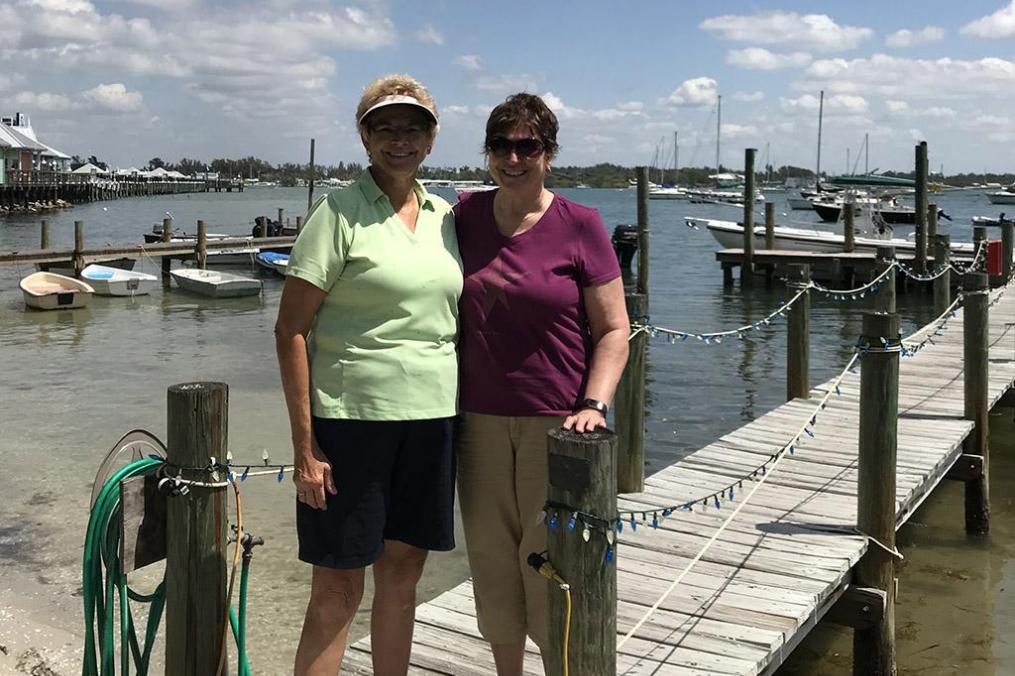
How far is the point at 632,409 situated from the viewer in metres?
6.15

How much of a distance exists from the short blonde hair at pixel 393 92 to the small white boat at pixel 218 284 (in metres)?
22.7

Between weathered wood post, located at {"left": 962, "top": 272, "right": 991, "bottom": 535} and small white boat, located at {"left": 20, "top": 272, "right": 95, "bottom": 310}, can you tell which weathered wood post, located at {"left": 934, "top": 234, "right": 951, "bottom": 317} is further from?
small white boat, located at {"left": 20, "top": 272, "right": 95, "bottom": 310}

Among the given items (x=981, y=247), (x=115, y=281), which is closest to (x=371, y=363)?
(x=981, y=247)

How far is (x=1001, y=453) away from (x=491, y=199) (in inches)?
348

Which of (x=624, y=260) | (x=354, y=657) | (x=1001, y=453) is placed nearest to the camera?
(x=354, y=657)

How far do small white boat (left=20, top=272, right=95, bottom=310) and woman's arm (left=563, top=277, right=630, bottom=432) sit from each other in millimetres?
21485

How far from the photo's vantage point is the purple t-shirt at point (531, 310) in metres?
2.90

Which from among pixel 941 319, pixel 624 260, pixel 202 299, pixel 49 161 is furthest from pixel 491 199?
pixel 49 161

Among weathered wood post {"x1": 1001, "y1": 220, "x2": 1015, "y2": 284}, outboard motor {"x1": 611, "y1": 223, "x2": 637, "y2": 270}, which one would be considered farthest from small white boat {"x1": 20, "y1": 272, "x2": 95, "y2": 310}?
weathered wood post {"x1": 1001, "y1": 220, "x2": 1015, "y2": 284}

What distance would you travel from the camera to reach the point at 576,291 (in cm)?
293

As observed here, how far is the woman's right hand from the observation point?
2.79 metres

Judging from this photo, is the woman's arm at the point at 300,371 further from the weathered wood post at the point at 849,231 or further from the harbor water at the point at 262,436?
the weathered wood post at the point at 849,231

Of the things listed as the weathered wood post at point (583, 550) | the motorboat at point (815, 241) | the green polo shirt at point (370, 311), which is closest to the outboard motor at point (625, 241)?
the motorboat at point (815, 241)

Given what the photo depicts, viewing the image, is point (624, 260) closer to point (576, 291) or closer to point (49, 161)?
point (576, 291)
